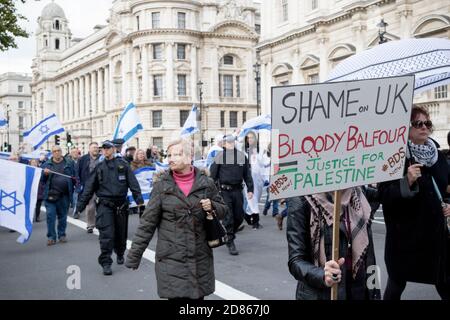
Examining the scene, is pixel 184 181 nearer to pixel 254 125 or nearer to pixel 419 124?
pixel 419 124

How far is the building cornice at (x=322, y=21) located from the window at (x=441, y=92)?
6.17 meters

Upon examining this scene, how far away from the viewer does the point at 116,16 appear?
78.1 metres

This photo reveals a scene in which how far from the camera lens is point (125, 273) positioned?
25.8 feet

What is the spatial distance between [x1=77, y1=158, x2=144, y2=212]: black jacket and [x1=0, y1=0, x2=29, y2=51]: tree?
10.6 m

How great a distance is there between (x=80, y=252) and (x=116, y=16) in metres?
→ 73.0

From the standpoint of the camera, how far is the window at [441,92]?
2475cm

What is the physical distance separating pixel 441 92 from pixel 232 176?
60.1 ft

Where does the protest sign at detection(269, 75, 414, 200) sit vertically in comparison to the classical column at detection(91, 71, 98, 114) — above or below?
below

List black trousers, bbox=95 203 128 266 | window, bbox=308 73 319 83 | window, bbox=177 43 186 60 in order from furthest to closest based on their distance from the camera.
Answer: window, bbox=177 43 186 60 → window, bbox=308 73 319 83 → black trousers, bbox=95 203 128 266

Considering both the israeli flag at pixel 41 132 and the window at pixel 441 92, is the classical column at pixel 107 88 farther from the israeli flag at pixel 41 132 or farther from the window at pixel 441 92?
the israeli flag at pixel 41 132

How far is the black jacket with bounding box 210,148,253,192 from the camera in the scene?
9.84 m

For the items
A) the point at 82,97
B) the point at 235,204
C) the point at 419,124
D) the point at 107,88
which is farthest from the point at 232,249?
the point at 82,97

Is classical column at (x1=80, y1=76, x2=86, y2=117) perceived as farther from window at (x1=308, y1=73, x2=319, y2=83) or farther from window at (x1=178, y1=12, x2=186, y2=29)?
window at (x1=308, y1=73, x2=319, y2=83)

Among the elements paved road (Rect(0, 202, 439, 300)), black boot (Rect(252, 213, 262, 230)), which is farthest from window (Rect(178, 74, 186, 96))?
paved road (Rect(0, 202, 439, 300))
